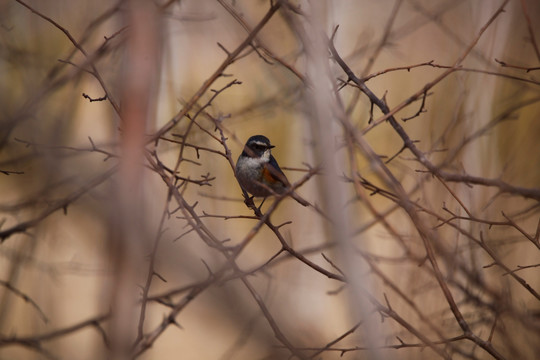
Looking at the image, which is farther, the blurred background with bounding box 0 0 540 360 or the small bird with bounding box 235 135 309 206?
the small bird with bounding box 235 135 309 206

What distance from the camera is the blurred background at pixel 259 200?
4.62 ft

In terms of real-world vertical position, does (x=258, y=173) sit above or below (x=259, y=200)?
below

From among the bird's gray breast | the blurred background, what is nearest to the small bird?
the bird's gray breast

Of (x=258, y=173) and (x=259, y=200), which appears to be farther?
Result: (x=259, y=200)

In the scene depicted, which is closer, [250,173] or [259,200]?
[250,173]

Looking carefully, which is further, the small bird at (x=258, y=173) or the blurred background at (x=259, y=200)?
the small bird at (x=258, y=173)

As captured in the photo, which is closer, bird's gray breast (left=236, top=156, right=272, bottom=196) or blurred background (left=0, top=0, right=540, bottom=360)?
blurred background (left=0, top=0, right=540, bottom=360)

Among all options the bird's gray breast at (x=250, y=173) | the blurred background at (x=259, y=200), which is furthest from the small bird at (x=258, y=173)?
the blurred background at (x=259, y=200)

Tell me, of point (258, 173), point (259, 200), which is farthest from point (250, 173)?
point (259, 200)

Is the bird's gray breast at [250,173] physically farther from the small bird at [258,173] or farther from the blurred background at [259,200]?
the blurred background at [259,200]

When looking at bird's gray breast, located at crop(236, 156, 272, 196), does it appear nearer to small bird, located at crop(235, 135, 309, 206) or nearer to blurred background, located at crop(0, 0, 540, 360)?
small bird, located at crop(235, 135, 309, 206)

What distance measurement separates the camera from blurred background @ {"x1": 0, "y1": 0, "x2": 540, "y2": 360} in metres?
1.41

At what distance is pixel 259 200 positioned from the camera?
16.4 feet

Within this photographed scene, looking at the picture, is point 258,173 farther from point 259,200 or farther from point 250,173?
A: point 259,200
